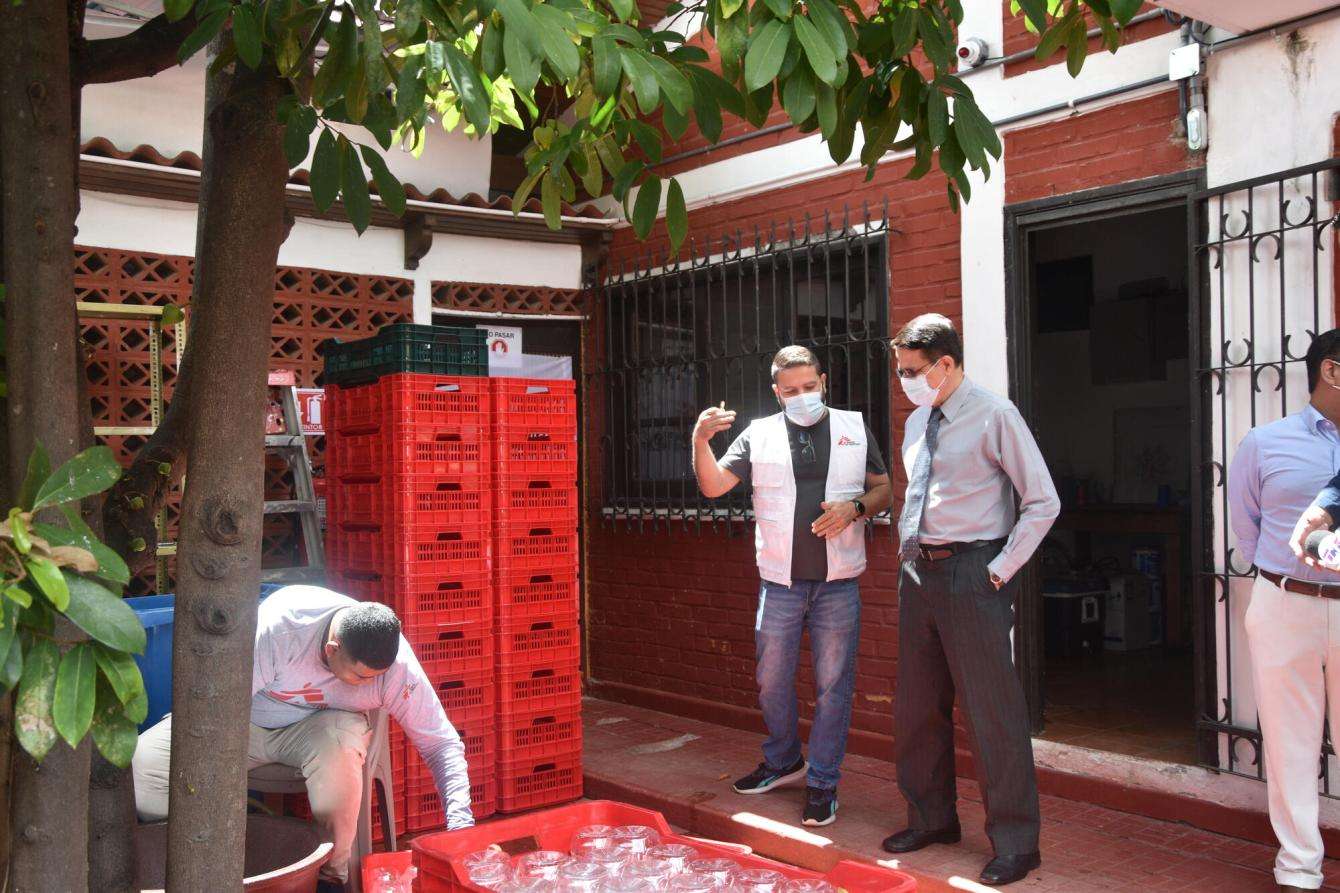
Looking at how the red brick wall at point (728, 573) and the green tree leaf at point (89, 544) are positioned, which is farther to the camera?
the red brick wall at point (728, 573)

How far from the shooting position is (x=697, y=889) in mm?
3010

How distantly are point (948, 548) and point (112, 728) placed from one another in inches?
138

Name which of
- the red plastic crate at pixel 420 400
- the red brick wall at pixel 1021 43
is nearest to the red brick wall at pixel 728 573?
the red brick wall at pixel 1021 43

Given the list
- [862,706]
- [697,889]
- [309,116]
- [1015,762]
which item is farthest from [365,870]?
[862,706]

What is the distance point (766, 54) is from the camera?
2.03m

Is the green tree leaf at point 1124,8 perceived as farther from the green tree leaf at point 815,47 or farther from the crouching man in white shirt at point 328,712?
the crouching man in white shirt at point 328,712

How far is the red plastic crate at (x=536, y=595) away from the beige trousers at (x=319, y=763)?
1.41 meters

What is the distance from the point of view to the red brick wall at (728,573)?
20.2 feet

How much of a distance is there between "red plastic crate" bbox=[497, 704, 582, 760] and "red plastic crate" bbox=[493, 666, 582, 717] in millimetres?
32

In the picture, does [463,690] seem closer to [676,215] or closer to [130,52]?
[130,52]

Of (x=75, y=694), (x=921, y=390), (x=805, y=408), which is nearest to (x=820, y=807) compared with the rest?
(x=805, y=408)

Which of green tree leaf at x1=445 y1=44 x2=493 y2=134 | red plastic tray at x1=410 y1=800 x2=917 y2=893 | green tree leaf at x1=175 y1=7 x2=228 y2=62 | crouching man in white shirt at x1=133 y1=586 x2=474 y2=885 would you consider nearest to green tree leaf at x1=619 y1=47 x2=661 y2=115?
green tree leaf at x1=445 y1=44 x2=493 y2=134

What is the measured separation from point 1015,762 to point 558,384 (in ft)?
8.90

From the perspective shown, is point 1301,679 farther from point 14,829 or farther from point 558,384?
point 14,829
